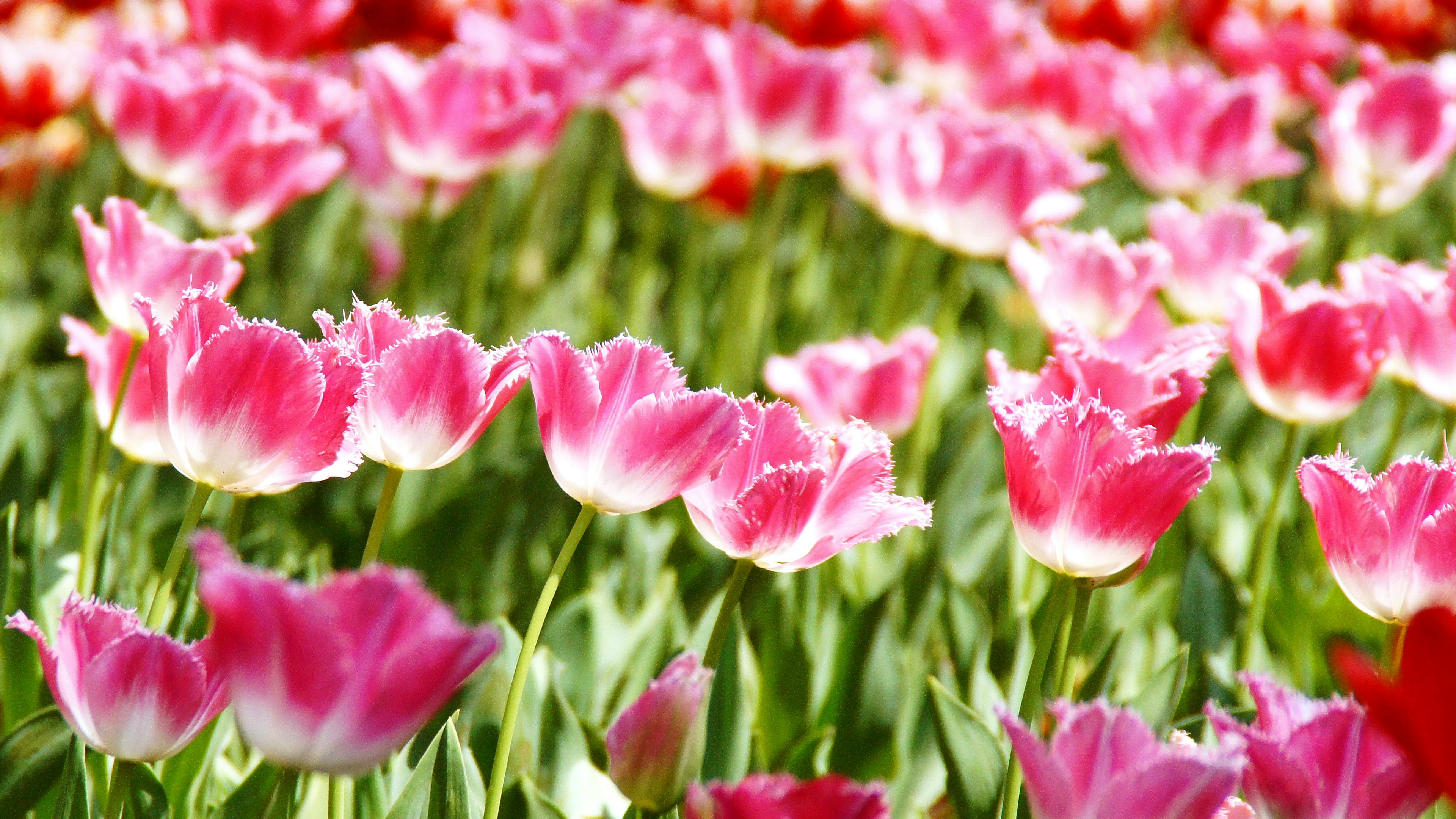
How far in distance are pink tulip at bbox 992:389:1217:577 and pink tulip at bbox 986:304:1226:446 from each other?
89mm

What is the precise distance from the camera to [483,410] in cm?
68

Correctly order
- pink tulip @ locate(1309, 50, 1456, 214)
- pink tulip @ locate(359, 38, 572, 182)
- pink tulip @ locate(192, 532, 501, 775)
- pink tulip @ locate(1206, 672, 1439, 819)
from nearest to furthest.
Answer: pink tulip @ locate(192, 532, 501, 775), pink tulip @ locate(1206, 672, 1439, 819), pink tulip @ locate(359, 38, 572, 182), pink tulip @ locate(1309, 50, 1456, 214)

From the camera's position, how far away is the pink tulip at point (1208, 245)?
1424 millimetres

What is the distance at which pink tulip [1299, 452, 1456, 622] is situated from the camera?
708 millimetres

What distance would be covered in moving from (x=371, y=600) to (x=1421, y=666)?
15.5 inches

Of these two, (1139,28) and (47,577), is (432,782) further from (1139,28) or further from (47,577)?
(1139,28)

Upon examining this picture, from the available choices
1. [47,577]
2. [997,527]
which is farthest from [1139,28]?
[47,577]

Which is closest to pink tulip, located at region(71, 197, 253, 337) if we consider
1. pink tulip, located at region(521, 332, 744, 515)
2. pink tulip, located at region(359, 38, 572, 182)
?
pink tulip, located at region(521, 332, 744, 515)

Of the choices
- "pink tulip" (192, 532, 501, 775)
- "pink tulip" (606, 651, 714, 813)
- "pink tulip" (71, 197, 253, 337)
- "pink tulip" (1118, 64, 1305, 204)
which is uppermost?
"pink tulip" (192, 532, 501, 775)

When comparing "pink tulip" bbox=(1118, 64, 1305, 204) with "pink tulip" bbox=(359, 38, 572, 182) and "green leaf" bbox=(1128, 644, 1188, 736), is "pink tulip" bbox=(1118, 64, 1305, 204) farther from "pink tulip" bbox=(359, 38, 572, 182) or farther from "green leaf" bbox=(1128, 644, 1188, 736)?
"green leaf" bbox=(1128, 644, 1188, 736)

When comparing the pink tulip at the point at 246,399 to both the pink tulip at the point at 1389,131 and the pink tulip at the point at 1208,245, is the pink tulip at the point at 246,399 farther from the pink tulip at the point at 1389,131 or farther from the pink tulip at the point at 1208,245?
the pink tulip at the point at 1389,131

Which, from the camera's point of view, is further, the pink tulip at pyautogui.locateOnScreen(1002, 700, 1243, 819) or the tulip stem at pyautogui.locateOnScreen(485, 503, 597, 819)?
the tulip stem at pyautogui.locateOnScreen(485, 503, 597, 819)

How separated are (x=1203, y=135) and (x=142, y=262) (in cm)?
152

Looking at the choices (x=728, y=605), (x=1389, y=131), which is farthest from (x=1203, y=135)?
(x=728, y=605)
